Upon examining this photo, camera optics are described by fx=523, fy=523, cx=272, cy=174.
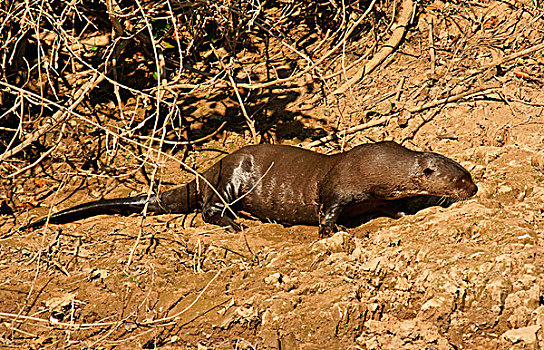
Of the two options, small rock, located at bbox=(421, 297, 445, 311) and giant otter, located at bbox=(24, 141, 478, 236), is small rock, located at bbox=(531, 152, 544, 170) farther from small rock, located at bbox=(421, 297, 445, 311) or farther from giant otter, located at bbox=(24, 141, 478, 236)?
small rock, located at bbox=(421, 297, 445, 311)

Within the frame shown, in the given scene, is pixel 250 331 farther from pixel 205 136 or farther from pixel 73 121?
pixel 73 121

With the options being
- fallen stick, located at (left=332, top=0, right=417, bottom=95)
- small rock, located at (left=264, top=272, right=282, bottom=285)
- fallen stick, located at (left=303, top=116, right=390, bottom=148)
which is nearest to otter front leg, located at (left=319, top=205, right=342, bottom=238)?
small rock, located at (left=264, top=272, right=282, bottom=285)

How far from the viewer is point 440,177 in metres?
4.19

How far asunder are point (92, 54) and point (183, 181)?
6.21ft

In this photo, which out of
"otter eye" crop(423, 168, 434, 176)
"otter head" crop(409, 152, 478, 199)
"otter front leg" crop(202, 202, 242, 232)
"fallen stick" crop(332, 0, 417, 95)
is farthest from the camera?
"fallen stick" crop(332, 0, 417, 95)

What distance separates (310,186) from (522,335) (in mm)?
2314

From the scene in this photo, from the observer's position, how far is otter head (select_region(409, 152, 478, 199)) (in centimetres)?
413

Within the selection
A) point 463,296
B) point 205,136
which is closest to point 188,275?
point 463,296

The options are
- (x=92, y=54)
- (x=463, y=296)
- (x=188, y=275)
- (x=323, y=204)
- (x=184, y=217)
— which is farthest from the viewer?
(x=92, y=54)

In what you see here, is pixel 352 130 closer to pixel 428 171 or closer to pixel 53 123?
pixel 428 171

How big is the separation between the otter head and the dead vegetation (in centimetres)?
21

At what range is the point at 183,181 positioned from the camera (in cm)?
559

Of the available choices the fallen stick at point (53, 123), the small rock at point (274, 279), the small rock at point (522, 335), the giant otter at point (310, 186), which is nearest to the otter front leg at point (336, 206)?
the giant otter at point (310, 186)

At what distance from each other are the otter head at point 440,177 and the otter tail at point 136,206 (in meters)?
2.14
